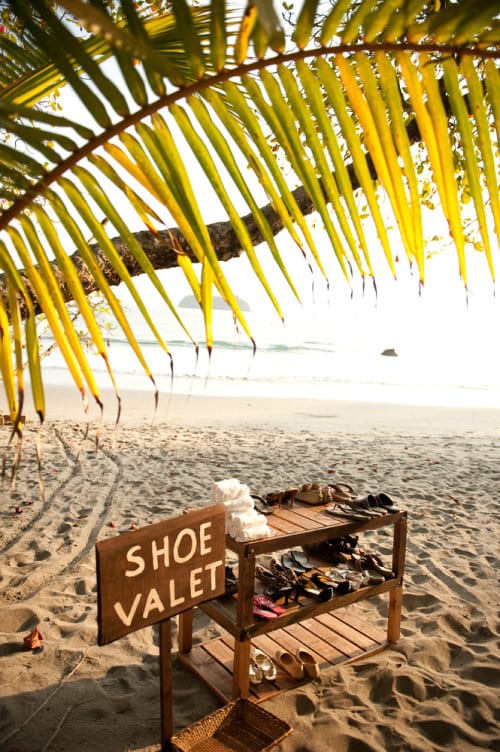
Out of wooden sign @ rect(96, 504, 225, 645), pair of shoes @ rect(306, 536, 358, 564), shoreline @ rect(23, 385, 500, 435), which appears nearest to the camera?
wooden sign @ rect(96, 504, 225, 645)

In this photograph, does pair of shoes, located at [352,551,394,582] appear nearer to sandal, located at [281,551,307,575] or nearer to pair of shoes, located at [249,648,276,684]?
sandal, located at [281,551,307,575]

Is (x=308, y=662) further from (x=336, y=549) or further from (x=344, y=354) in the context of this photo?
(x=344, y=354)

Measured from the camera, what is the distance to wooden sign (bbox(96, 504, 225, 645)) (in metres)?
1.92

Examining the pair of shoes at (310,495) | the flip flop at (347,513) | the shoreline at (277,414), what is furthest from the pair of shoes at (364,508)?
the shoreline at (277,414)

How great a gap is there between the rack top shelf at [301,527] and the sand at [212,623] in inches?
35.1

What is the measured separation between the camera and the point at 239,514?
278 cm

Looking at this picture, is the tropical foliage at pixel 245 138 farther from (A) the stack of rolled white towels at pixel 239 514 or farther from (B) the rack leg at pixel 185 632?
(B) the rack leg at pixel 185 632

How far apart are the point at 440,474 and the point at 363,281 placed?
299 inches

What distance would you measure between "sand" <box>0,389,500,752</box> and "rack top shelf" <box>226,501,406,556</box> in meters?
0.89

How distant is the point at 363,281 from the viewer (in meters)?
0.73

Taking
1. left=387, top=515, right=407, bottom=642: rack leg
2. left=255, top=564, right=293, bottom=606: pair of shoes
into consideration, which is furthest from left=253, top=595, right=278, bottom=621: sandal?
left=387, top=515, right=407, bottom=642: rack leg

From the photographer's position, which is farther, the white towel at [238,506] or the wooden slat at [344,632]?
the wooden slat at [344,632]

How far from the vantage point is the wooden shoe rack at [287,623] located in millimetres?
2721

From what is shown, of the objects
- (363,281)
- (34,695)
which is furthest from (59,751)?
(363,281)
